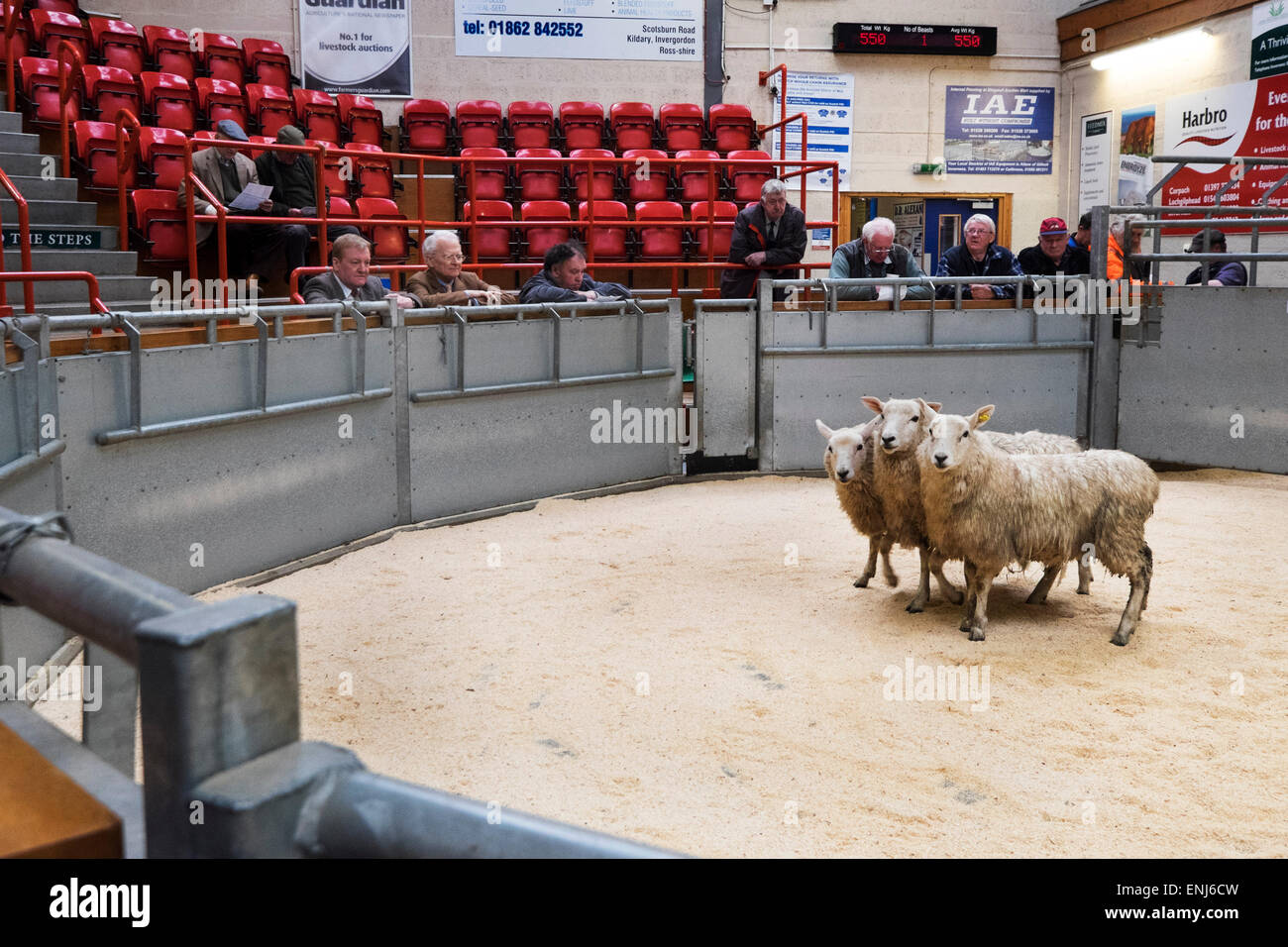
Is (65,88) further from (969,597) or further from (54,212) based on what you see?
(969,597)

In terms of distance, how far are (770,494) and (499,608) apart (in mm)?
3560

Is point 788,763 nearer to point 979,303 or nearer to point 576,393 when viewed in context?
point 576,393

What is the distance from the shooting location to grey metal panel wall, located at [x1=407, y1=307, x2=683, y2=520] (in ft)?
24.9

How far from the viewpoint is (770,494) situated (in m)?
8.94

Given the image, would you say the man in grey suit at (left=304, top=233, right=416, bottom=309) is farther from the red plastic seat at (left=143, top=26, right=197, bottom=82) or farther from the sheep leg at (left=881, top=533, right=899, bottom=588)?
the red plastic seat at (left=143, top=26, right=197, bottom=82)

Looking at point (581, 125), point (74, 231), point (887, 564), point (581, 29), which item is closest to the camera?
point (887, 564)

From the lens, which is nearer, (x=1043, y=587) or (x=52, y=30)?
(x=1043, y=587)

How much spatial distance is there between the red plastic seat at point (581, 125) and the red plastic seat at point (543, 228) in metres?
2.41

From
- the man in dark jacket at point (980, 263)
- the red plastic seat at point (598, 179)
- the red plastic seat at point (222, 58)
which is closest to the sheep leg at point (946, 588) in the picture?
the man in dark jacket at point (980, 263)

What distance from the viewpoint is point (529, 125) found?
14117 mm

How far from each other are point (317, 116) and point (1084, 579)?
10.1m

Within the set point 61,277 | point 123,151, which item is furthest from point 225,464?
point 123,151

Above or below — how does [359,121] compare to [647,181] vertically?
above

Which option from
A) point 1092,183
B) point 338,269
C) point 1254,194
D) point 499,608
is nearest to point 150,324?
point 338,269
